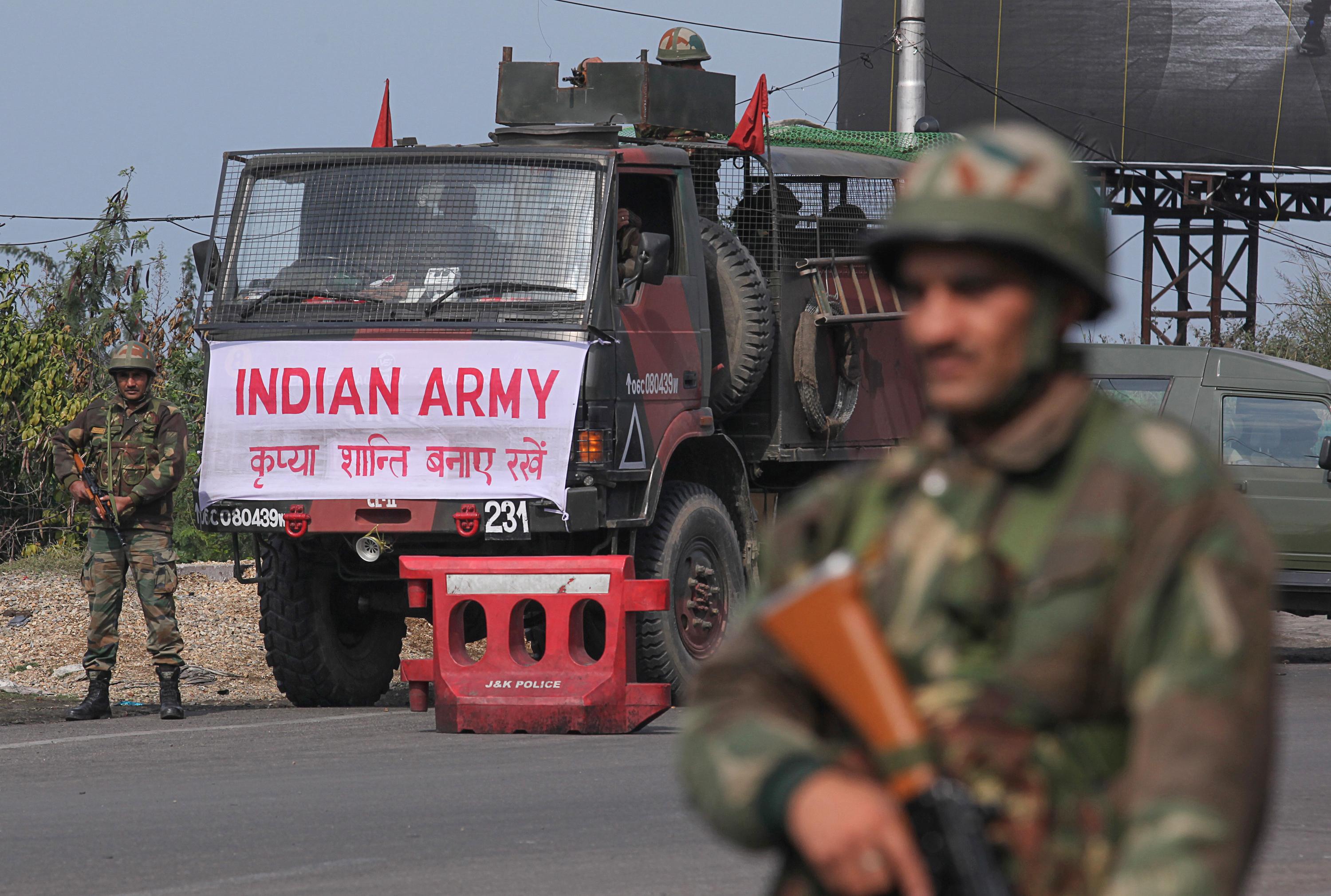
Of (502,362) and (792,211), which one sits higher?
(792,211)

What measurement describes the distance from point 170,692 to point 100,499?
45.5 inches

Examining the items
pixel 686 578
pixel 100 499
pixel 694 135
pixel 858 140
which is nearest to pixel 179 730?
pixel 100 499

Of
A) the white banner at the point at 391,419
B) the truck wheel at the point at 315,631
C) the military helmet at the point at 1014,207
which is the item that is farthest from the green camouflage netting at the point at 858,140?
the military helmet at the point at 1014,207

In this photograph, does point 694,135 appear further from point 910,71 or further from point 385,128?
point 910,71

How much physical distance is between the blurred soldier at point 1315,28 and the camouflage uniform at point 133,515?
99.6 ft

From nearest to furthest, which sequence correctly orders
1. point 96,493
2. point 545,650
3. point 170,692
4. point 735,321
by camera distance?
point 545,650 → point 170,692 → point 96,493 → point 735,321

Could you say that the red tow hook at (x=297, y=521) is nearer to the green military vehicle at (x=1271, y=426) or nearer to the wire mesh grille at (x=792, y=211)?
the wire mesh grille at (x=792, y=211)

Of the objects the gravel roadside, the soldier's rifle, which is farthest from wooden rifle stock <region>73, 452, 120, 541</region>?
the gravel roadside

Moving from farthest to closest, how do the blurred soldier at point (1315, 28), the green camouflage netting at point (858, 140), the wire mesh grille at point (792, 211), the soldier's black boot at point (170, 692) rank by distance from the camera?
the blurred soldier at point (1315, 28) < the green camouflage netting at point (858, 140) < the wire mesh grille at point (792, 211) < the soldier's black boot at point (170, 692)

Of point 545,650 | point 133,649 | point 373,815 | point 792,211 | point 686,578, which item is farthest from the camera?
point 133,649

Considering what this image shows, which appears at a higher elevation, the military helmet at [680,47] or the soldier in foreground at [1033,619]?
the military helmet at [680,47]

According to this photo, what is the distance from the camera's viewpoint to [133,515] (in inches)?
410

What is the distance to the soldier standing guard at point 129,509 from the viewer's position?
10.3 m

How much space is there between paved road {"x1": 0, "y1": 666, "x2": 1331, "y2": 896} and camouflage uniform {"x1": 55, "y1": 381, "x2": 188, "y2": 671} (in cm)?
70
